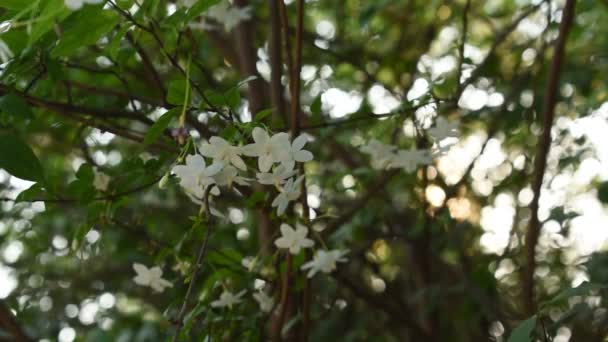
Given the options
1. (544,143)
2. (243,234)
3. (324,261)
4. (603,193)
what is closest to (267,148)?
(324,261)

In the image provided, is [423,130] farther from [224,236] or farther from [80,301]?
[80,301]

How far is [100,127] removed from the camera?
34.7 inches

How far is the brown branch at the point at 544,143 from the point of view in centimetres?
106

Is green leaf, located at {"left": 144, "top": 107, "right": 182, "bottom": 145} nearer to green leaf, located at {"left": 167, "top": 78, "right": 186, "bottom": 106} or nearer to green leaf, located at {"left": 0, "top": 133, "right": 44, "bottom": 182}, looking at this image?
green leaf, located at {"left": 167, "top": 78, "right": 186, "bottom": 106}

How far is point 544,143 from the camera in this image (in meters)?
1.11

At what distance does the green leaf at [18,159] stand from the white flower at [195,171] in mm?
148

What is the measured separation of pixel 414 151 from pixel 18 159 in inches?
24.1

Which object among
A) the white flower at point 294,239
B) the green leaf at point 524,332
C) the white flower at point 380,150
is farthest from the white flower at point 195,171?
the white flower at point 380,150

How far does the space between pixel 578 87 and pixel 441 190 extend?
0.36 metres

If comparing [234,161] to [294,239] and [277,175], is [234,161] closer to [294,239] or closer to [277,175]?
[277,175]

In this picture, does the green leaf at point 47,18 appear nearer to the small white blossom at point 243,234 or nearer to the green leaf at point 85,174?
the green leaf at point 85,174

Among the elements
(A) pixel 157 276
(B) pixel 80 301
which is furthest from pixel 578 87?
(B) pixel 80 301

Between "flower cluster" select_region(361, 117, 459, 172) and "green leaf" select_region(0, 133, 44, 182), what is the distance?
20.6 inches

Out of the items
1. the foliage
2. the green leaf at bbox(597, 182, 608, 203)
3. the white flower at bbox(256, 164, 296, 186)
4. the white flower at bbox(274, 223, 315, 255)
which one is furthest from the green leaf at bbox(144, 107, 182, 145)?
the green leaf at bbox(597, 182, 608, 203)
